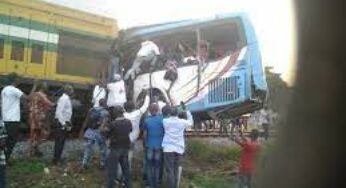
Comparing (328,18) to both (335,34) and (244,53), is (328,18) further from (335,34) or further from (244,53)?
(244,53)

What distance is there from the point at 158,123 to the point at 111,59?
5031mm

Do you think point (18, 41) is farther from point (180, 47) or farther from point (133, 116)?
point (133, 116)

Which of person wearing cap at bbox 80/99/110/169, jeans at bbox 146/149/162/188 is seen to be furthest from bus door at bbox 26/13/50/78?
jeans at bbox 146/149/162/188

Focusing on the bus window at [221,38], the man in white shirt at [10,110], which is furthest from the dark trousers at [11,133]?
the bus window at [221,38]

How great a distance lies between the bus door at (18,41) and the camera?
42.7 feet

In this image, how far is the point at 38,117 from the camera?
434 inches

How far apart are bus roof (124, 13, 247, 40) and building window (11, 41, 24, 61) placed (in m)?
2.38

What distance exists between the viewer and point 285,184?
3.45 m

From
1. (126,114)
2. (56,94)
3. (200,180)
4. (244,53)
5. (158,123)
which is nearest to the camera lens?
(158,123)

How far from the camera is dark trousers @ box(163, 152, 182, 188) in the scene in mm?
9303

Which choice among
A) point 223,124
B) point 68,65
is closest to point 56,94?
point 68,65

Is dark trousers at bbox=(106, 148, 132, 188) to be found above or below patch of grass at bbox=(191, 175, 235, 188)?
above

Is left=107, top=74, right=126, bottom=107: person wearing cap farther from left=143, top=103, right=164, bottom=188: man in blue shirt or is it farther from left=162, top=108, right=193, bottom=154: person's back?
left=162, top=108, right=193, bottom=154: person's back

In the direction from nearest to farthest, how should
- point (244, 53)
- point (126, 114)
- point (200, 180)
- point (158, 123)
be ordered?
point (158, 123) → point (126, 114) → point (200, 180) → point (244, 53)
